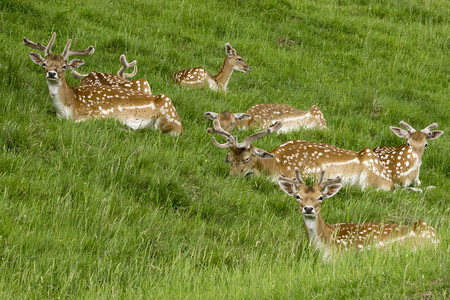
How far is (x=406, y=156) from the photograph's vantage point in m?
9.71

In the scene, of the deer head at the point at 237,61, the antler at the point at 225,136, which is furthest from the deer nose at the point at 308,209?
the deer head at the point at 237,61

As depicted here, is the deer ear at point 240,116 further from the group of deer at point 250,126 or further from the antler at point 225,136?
the antler at point 225,136

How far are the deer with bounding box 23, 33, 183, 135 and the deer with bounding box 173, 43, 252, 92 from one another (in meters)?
1.65

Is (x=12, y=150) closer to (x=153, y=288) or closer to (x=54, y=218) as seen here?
(x=54, y=218)

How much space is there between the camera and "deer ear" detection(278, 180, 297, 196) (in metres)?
6.77

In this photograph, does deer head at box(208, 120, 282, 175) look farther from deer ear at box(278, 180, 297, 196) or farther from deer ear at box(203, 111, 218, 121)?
deer ear at box(278, 180, 297, 196)

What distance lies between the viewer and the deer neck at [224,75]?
11591 millimetres

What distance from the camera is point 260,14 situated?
48.9 ft

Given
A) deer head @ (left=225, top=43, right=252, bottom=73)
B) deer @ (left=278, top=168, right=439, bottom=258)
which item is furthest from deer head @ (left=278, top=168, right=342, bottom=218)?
deer head @ (left=225, top=43, right=252, bottom=73)

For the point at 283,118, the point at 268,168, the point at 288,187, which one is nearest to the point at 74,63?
the point at 268,168

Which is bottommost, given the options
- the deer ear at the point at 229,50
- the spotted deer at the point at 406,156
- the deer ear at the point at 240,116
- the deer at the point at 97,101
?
the spotted deer at the point at 406,156

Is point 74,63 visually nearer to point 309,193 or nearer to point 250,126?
point 250,126

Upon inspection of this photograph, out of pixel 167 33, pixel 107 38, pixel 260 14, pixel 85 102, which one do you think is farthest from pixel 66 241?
pixel 260 14

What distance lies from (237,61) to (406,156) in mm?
3670
